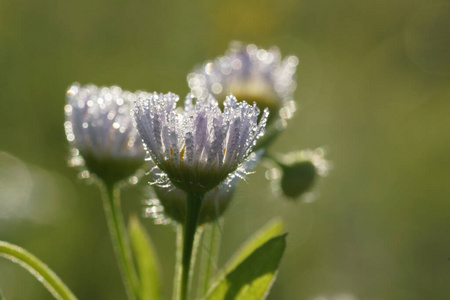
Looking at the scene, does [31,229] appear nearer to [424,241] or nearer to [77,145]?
[77,145]

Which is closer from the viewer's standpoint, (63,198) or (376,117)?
(63,198)

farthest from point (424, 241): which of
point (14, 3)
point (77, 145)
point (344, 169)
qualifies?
point (14, 3)

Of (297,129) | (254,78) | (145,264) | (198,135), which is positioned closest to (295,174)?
(254,78)

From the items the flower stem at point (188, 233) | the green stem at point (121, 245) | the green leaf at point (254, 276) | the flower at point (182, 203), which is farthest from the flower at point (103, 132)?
the green leaf at point (254, 276)

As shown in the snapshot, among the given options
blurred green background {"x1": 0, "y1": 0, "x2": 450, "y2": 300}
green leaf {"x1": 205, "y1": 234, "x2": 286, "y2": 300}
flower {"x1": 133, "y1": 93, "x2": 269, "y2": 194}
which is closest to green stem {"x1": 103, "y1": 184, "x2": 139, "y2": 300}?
green leaf {"x1": 205, "y1": 234, "x2": 286, "y2": 300}

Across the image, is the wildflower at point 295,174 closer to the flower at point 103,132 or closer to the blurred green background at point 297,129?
the flower at point 103,132

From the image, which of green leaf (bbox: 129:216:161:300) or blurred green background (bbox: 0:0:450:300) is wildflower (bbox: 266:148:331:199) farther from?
blurred green background (bbox: 0:0:450:300)
